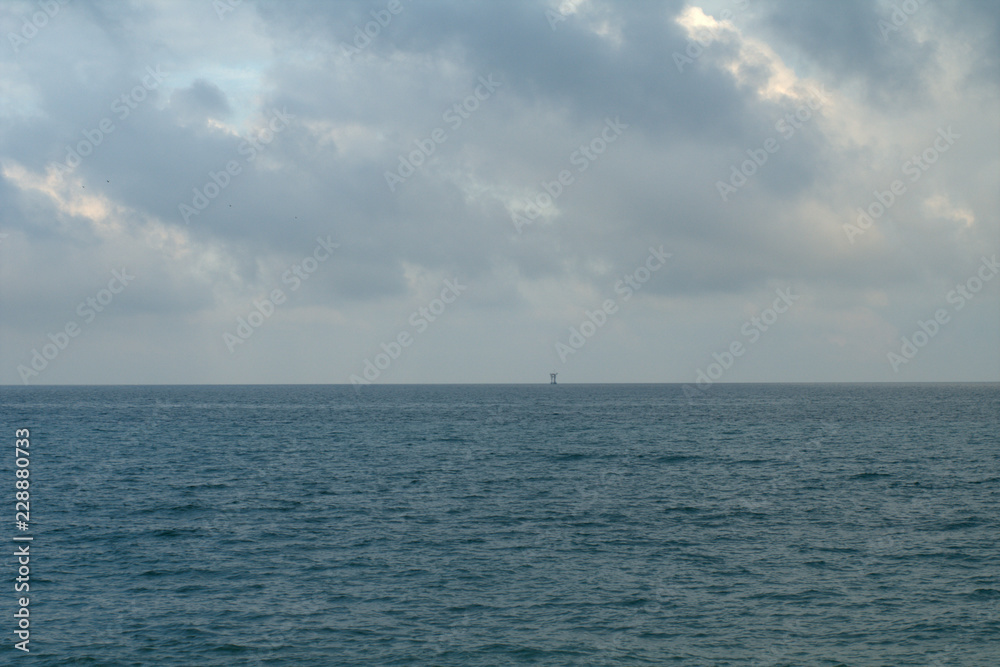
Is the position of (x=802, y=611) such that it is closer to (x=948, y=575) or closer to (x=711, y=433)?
(x=948, y=575)

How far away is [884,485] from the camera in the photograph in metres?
64.1

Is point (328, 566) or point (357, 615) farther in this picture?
point (328, 566)

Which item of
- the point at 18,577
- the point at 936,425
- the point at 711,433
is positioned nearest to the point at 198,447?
the point at 18,577

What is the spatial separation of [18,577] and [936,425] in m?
138

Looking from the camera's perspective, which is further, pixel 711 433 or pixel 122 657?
pixel 711 433

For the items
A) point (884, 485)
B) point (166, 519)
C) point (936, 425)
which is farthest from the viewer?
point (936, 425)

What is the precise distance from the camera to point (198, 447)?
9862 cm

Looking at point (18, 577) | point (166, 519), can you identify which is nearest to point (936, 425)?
point (166, 519)

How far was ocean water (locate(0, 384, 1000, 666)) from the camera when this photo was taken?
93.3ft

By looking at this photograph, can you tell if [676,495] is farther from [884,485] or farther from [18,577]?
[18,577]

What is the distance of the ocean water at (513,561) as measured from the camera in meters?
28.4

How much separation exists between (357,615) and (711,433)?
317ft

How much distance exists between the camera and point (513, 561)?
3912cm

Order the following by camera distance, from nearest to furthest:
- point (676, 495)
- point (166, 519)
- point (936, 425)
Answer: point (166, 519) < point (676, 495) < point (936, 425)
